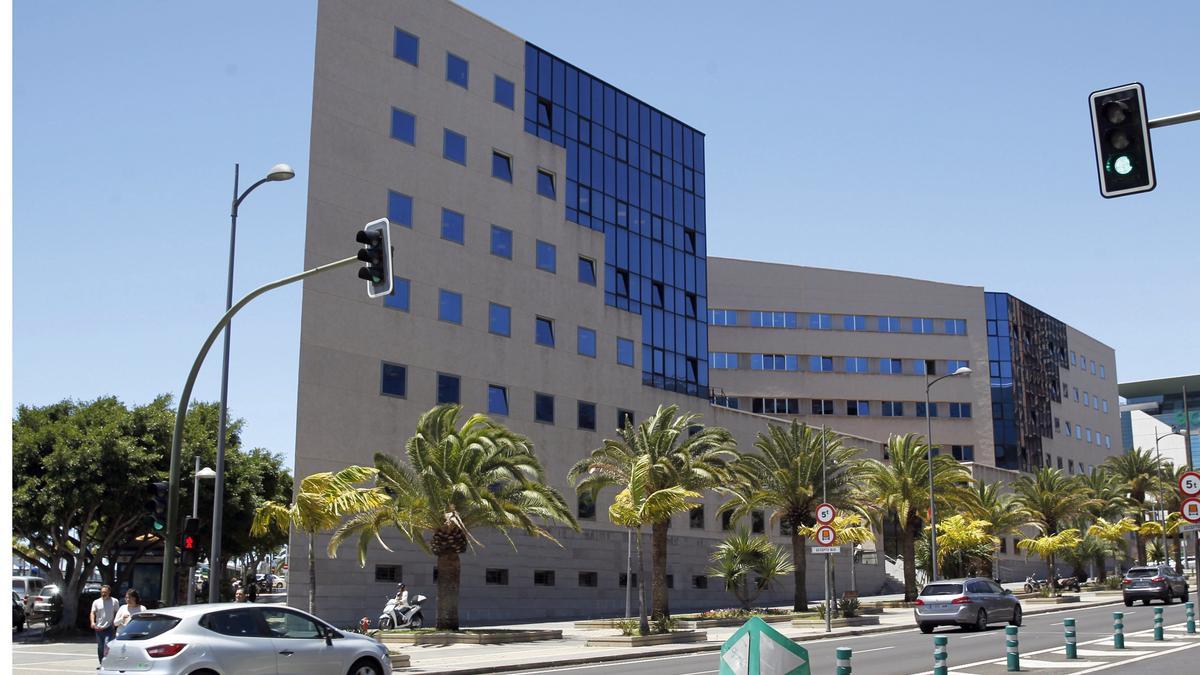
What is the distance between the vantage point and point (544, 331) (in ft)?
160

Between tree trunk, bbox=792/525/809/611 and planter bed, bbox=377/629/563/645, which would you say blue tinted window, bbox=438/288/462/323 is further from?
tree trunk, bbox=792/525/809/611

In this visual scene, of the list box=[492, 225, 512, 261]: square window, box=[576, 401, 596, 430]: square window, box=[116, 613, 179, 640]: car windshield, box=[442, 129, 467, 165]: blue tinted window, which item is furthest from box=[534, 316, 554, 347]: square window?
box=[116, 613, 179, 640]: car windshield

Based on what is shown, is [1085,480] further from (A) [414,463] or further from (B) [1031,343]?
(A) [414,463]

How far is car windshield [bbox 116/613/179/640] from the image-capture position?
48.4 feet

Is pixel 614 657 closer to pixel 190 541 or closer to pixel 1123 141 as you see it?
pixel 190 541

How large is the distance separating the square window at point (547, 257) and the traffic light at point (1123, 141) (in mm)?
38611

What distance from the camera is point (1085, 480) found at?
75875mm

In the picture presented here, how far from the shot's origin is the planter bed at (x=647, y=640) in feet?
98.4

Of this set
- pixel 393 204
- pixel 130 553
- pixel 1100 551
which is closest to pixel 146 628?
pixel 393 204

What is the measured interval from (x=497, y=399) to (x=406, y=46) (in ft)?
47.6

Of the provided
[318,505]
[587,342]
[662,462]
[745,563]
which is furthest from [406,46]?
[318,505]

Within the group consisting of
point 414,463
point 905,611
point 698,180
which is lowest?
point 905,611

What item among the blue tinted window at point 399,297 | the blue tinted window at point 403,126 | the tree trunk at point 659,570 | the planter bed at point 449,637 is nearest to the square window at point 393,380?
the blue tinted window at point 399,297

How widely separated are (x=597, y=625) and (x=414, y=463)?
395 inches
